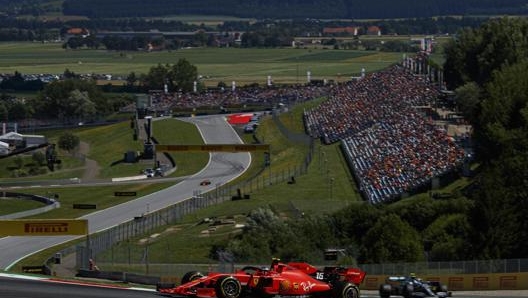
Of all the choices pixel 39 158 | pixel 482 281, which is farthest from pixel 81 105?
pixel 482 281

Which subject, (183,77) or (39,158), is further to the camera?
(183,77)

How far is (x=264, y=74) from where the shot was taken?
198m

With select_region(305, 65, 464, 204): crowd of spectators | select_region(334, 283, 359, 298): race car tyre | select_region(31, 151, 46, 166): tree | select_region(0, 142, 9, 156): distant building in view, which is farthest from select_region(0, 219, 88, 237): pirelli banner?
select_region(0, 142, 9, 156): distant building

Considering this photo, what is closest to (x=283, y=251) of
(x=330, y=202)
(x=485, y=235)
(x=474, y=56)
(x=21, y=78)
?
(x=485, y=235)

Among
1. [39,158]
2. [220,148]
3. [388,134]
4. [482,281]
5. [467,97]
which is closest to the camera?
[482,281]

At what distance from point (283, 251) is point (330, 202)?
14986 mm

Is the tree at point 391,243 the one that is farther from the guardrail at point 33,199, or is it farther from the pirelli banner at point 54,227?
the guardrail at point 33,199

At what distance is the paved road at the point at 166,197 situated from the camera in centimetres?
5825

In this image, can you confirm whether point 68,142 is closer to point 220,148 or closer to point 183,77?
point 220,148

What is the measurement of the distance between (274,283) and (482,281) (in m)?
8.06

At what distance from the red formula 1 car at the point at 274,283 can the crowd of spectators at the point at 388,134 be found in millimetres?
25578

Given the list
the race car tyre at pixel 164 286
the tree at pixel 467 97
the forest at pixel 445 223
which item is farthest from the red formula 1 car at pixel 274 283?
the tree at pixel 467 97

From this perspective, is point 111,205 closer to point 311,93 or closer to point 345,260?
point 345,260

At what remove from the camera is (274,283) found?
123 feet
